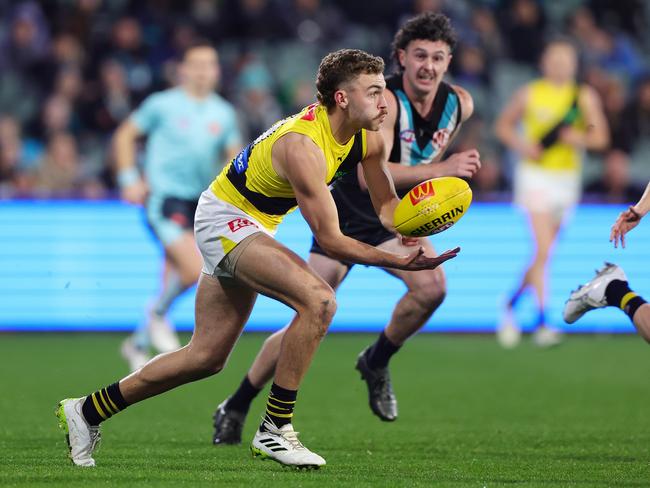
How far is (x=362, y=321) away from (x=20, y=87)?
19.4 feet

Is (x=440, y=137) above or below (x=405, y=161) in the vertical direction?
above

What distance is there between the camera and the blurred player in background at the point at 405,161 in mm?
7379

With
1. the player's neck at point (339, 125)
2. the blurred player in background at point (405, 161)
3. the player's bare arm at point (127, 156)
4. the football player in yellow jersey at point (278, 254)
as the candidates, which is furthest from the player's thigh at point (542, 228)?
the player's neck at point (339, 125)

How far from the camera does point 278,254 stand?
19.2 feet

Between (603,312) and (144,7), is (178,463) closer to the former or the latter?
(603,312)

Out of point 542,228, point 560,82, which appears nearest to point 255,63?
point 560,82

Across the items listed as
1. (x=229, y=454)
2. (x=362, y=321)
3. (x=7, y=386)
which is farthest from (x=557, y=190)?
(x=229, y=454)

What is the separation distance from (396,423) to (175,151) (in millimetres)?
3947

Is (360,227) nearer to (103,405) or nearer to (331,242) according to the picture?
(331,242)

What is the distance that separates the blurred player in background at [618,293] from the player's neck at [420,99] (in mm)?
1423

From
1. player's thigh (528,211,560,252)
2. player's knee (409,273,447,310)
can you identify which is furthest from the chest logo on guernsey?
player's thigh (528,211,560,252)

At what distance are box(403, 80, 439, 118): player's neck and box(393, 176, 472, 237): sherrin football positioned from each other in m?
1.53

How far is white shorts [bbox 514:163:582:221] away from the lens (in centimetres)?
1306

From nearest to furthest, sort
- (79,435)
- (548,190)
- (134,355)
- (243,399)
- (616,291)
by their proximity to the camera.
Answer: (79,435) < (616,291) < (243,399) < (134,355) < (548,190)
